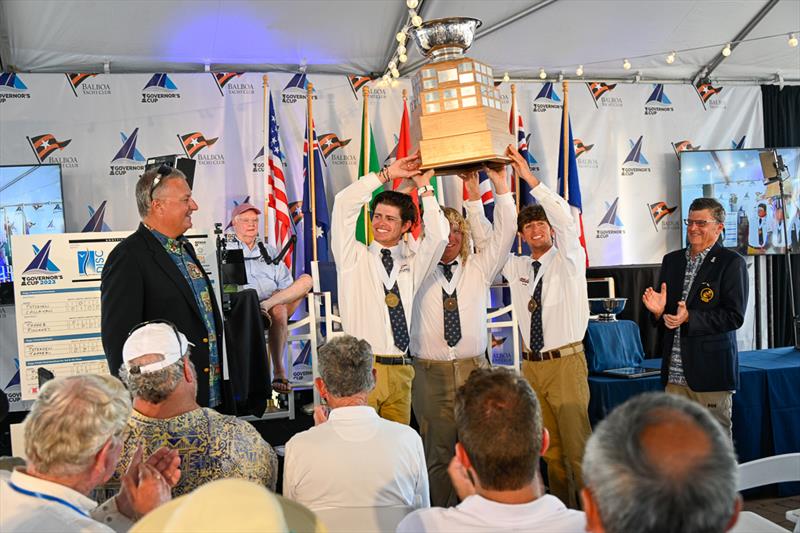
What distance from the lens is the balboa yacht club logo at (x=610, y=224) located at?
307 inches

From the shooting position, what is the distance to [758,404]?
14.3ft

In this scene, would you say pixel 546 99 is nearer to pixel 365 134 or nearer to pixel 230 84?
pixel 365 134

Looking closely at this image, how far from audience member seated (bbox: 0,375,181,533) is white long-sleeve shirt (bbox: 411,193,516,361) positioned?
2.33 m

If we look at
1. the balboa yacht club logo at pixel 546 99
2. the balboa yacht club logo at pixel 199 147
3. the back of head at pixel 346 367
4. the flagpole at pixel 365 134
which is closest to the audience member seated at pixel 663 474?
the back of head at pixel 346 367

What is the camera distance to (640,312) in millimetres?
6742

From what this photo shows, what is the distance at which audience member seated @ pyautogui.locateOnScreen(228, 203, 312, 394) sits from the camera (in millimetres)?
5934

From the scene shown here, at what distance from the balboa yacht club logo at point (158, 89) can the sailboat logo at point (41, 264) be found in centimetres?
263

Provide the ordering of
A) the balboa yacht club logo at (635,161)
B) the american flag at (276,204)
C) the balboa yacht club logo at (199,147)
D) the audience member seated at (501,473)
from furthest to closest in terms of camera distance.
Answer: the balboa yacht club logo at (635,161)
the balboa yacht club logo at (199,147)
the american flag at (276,204)
the audience member seated at (501,473)

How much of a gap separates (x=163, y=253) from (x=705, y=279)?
2.54m

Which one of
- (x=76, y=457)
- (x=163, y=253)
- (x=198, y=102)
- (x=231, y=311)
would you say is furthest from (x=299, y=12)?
(x=76, y=457)

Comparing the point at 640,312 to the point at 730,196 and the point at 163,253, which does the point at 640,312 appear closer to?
the point at 730,196

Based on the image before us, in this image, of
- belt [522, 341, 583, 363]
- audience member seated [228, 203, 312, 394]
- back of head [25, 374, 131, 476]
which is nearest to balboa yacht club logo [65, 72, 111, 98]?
audience member seated [228, 203, 312, 394]

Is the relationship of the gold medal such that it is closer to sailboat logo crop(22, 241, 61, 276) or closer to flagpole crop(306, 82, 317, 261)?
sailboat logo crop(22, 241, 61, 276)

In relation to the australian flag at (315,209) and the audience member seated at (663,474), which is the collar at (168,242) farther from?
the australian flag at (315,209)
